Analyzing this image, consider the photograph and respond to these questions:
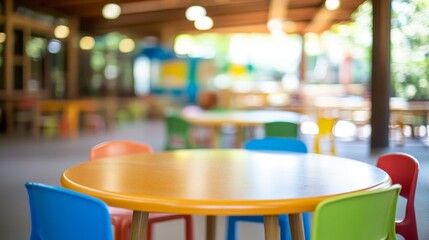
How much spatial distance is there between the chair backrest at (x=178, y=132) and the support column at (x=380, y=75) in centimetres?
194

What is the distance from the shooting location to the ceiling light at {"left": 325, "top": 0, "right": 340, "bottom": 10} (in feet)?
16.0

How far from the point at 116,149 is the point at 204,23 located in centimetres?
717

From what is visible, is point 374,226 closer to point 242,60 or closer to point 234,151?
point 234,151

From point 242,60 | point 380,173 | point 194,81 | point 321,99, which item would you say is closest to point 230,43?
point 242,60

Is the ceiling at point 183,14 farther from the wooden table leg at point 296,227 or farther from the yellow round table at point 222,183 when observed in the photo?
the wooden table leg at point 296,227

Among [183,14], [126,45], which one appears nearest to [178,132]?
[183,14]

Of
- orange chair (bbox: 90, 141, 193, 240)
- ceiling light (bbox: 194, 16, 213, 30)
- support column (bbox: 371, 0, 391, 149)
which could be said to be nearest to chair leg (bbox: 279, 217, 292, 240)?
orange chair (bbox: 90, 141, 193, 240)

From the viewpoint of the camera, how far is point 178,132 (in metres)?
5.64

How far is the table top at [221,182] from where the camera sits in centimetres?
152

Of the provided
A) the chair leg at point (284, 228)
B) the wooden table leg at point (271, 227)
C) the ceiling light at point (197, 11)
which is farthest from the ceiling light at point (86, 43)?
the wooden table leg at point (271, 227)

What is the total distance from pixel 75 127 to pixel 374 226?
9.30 metres

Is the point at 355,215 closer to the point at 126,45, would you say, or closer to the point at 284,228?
the point at 284,228

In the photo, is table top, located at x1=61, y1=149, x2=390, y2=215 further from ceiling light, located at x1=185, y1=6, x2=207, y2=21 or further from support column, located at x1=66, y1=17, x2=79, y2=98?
support column, located at x1=66, y1=17, x2=79, y2=98

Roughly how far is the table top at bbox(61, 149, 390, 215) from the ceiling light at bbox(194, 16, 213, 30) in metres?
7.19
